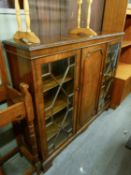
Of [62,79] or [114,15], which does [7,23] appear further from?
[114,15]

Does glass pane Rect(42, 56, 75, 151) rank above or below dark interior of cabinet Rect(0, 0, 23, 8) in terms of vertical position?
below

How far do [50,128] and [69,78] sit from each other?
21.6 inches

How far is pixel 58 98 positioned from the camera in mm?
1393

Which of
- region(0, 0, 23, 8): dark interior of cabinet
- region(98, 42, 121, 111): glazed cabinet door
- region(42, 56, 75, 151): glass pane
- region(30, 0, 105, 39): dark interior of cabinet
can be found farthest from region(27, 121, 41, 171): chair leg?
region(98, 42, 121, 111): glazed cabinet door

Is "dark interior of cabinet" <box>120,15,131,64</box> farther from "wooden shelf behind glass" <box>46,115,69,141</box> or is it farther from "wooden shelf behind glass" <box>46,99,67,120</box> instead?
"wooden shelf behind glass" <box>46,115,69,141</box>

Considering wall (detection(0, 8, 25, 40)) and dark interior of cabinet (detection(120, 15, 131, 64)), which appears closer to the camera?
wall (detection(0, 8, 25, 40))

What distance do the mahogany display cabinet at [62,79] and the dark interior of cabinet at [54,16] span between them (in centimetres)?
32

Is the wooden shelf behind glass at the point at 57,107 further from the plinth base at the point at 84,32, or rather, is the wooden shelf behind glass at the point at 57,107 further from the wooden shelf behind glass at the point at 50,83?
the plinth base at the point at 84,32

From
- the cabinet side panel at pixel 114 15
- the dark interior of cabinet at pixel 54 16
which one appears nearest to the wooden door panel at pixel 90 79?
the dark interior of cabinet at pixel 54 16

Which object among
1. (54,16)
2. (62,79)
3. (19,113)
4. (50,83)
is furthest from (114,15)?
(19,113)

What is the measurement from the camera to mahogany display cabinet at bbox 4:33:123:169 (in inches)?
37.9

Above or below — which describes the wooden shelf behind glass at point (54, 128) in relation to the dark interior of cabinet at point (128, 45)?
below

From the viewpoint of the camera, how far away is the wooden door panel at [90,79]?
53.5 inches

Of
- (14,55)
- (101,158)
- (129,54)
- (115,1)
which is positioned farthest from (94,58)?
(129,54)
